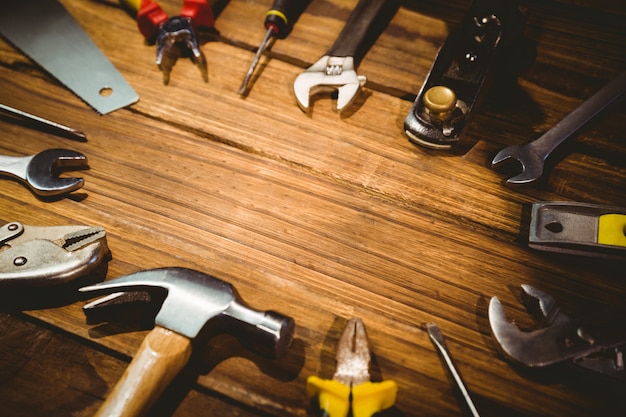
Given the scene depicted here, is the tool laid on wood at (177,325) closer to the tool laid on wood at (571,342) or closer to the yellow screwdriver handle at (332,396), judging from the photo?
the yellow screwdriver handle at (332,396)

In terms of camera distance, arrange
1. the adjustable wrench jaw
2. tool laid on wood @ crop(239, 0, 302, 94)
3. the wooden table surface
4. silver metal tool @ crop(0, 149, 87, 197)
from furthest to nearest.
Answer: tool laid on wood @ crop(239, 0, 302, 94)
the adjustable wrench jaw
silver metal tool @ crop(0, 149, 87, 197)
the wooden table surface

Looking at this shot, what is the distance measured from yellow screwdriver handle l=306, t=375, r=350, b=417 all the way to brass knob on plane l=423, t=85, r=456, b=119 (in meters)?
0.65

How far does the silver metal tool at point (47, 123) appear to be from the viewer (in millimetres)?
1077

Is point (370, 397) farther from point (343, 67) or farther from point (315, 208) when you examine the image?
point (343, 67)

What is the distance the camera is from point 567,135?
103 cm

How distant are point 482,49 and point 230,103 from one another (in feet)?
2.21

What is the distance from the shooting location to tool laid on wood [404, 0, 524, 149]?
3.48 feet

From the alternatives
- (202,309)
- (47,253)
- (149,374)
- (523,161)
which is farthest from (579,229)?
(47,253)

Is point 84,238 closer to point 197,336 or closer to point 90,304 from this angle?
point 90,304

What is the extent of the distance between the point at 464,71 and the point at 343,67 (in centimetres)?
31

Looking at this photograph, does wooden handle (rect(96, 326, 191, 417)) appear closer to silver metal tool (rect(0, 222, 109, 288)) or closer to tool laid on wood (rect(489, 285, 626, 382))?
silver metal tool (rect(0, 222, 109, 288))

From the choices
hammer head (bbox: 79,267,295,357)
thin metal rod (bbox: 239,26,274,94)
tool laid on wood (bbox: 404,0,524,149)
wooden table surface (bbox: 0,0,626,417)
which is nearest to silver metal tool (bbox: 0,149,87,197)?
wooden table surface (bbox: 0,0,626,417)

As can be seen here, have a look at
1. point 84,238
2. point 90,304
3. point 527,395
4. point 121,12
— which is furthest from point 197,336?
point 121,12

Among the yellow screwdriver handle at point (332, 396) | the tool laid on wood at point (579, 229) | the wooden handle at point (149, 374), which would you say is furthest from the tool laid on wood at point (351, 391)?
the tool laid on wood at point (579, 229)
